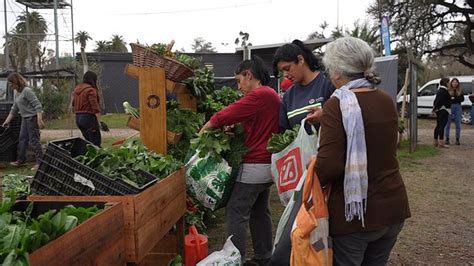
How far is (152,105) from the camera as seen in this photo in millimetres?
3988

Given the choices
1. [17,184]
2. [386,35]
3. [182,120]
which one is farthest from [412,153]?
[17,184]

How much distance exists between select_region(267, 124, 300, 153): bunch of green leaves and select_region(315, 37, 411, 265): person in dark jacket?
33.9 inches

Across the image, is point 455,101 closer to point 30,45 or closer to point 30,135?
point 30,135

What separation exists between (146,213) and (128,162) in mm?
711

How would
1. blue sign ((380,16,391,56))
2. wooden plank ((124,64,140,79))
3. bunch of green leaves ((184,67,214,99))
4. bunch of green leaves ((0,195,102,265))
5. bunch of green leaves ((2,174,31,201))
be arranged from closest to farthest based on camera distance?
bunch of green leaves ((0,195,102,265))
bunch of green leaves ((2,174,31,201))
wooden plank ((124,64,140,79))
bunch of green leaves ((184,67,214,99))
blue sign ((380,16,391,56))

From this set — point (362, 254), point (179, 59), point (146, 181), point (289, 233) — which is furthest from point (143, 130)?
point (362, 254)

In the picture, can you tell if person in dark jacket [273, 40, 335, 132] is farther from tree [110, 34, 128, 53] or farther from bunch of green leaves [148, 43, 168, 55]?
tree [110, 34, 128, 53]

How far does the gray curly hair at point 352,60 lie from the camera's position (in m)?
2.41

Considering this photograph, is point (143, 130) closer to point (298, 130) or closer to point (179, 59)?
point (179, 59)

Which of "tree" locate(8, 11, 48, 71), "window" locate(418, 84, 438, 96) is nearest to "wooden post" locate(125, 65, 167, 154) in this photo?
"window" locate(418, 84, 438, 96)

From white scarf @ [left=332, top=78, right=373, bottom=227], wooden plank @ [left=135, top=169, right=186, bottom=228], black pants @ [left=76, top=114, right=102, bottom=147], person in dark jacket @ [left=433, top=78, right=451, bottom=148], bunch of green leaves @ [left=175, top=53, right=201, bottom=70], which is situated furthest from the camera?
person in dark jacket @ [left=433, top=78, right=451, bottom=148]

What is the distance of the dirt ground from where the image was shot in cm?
478

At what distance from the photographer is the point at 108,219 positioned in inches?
87.4

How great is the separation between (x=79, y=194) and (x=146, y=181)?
0.51 meters
